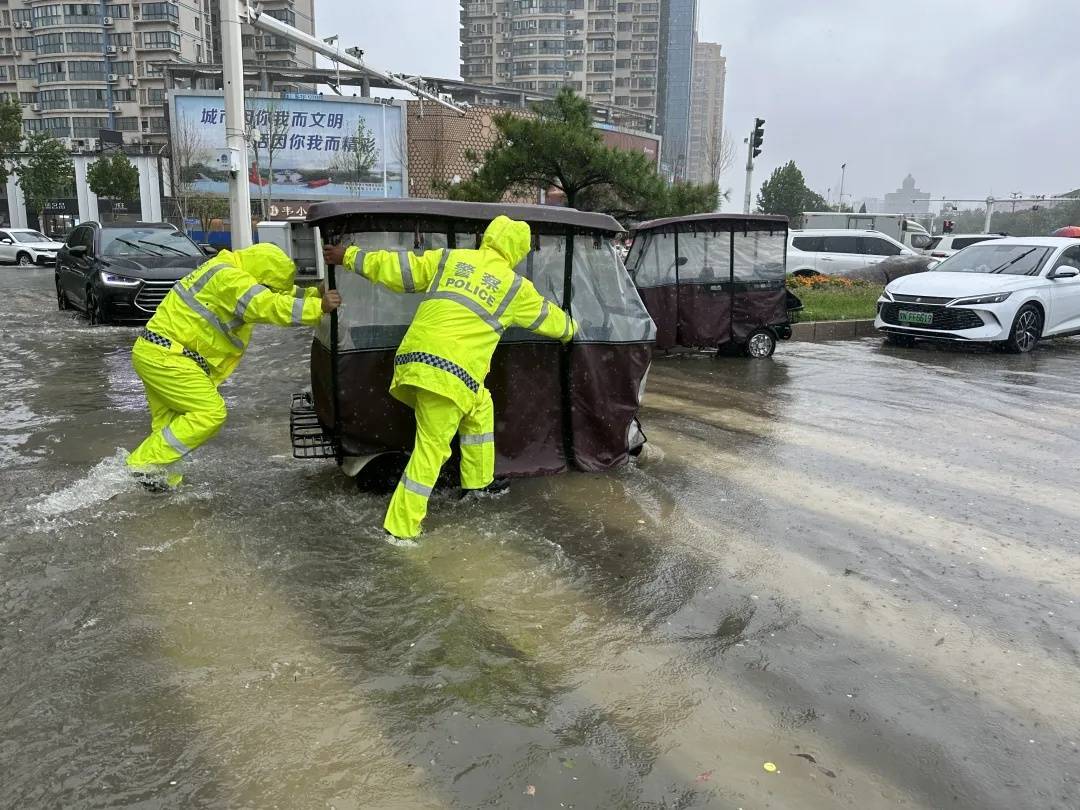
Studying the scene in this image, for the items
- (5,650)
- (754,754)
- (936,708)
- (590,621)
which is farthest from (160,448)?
(936,708)

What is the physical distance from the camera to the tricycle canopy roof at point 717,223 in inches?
391

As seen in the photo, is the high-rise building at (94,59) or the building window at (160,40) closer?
the building window at (160,40)

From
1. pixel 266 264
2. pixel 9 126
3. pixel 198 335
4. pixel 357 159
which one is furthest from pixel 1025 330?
pixel 9 126

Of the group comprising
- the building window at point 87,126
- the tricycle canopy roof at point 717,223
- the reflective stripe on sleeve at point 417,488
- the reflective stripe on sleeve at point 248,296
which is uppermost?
the building window at point 87,126

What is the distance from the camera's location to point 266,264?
15.6ft

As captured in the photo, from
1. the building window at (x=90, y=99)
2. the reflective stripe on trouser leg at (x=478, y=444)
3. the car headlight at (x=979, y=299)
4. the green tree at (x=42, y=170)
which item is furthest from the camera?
the building window at (x=90, y=99)

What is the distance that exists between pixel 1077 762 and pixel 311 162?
51.2m

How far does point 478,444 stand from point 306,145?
160 feet

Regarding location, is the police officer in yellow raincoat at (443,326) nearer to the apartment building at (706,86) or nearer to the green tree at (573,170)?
the green tree at (573,170)

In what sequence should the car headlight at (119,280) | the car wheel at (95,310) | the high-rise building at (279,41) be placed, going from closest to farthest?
the car headlight at (119,280), the car wheel at (95,310), the high-rise building at (279,41)

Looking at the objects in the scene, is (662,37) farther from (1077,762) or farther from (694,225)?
(1077,762)

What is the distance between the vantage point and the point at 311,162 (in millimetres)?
48969

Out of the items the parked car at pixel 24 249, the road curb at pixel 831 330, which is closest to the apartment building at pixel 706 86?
the parked car at pixel 24 249

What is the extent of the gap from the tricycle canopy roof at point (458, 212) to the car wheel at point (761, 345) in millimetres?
5907
